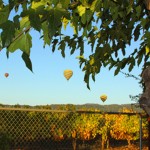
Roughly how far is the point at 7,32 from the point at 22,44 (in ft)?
0.39

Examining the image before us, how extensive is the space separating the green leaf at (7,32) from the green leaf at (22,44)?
6cm

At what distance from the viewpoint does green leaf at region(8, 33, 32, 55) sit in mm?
2402

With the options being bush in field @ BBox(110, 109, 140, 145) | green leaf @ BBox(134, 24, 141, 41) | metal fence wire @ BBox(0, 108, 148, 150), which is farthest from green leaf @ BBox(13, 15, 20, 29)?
bush in field @ BBox(110, 109, 140, 145)

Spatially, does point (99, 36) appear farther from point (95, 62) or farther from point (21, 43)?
point (21, 43)

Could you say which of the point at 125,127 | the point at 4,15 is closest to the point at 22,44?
the point at 4,15

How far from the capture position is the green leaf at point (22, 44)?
7.88 feet

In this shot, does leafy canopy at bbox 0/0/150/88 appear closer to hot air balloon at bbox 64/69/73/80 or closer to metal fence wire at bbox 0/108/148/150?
metal fence wire at bbox 0/108/148/150

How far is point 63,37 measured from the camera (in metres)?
5.34

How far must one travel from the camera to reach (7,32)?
A: 7.85ft

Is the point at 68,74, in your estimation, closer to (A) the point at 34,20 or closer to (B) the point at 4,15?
(B) the point at 4,15

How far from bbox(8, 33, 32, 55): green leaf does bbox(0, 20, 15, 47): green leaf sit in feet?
0.21

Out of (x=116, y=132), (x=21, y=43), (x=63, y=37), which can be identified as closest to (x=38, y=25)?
(x=21, y=43)

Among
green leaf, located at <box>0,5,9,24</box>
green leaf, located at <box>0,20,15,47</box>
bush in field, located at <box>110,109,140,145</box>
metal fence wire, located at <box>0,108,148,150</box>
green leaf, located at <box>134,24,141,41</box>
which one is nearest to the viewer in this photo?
green leaf, located at <box>0,20,15,47</box>

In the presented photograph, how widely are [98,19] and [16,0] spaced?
289cm
